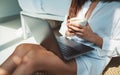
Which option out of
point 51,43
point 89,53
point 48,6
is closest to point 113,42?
point 89,53

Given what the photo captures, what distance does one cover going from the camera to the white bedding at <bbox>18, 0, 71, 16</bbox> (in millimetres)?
1819

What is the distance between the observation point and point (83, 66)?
1148 mm

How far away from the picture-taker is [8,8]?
3.06 metres

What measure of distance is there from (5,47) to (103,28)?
1.15m

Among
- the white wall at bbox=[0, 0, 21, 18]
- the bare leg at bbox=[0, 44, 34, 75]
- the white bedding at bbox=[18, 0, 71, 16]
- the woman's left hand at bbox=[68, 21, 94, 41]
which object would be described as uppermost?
the woman's left hand at bbox=[68, 21, 94, 41]

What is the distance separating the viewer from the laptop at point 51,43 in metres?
1.04

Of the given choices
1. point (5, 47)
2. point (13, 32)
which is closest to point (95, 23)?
point (5, 47)

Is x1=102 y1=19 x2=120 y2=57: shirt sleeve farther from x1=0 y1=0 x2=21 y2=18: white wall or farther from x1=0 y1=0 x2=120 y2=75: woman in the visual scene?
x1=0 y1=0 x2=21 y2=18: white wall

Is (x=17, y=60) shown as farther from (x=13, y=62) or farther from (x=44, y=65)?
(x=44, y=65)

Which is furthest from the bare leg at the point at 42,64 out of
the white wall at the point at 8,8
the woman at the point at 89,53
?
the white wall at the point at 8,8

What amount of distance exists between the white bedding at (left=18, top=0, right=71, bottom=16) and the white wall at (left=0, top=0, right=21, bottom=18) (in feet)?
3.22

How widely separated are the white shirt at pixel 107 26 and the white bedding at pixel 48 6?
0.61 meters

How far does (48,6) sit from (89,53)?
2.76 feet

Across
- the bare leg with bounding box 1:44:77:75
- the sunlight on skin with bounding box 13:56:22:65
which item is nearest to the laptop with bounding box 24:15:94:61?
the bare leg with bounding box 1:44:77:75
